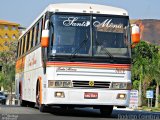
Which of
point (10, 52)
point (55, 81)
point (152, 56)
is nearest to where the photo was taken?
point (55, 81)

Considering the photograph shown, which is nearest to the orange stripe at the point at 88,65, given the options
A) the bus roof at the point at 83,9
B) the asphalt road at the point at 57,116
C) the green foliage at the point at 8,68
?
the asphalt road at the point at 57,116

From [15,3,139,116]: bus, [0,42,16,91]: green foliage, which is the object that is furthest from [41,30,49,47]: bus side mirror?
[0,42,16,91]: green foliage

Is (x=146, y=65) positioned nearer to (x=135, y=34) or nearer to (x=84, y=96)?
(x=135, y=34)

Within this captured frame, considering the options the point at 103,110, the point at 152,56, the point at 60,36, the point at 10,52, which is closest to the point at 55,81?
the point at 60,36

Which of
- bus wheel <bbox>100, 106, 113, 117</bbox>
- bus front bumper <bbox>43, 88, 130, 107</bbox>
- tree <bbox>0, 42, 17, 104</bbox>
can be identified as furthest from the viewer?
tree <bbox>0, 42, 17, 104</bbox>

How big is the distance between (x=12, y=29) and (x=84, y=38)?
174064mm

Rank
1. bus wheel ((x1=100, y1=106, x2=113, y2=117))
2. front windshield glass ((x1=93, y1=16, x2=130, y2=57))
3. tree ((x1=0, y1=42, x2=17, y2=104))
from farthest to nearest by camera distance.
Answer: tree ((x1=0, y1=42, x2=17, y2=104)), bus wheel ((x1=100, y1=106, x2=113, y2=117)), front windshield glass ((x1=93, y1=16, x2=130, y2=57))

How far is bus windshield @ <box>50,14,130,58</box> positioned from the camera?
16438 mm

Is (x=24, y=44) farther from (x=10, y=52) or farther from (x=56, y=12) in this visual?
(x=10, y=52)

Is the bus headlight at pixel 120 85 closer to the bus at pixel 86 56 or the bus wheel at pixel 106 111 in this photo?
the bus at pixel 86 56

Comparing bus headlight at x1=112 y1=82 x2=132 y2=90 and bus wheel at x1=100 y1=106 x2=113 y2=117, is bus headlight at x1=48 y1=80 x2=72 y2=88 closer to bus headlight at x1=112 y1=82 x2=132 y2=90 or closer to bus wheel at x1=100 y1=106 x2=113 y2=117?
bus headlight at x1=112 y1=82 x2=132 y2=90

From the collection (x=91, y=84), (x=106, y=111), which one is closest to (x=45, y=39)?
(x=91, y=84)

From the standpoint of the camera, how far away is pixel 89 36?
54.6 feet

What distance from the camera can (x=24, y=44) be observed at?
24.9 metres
